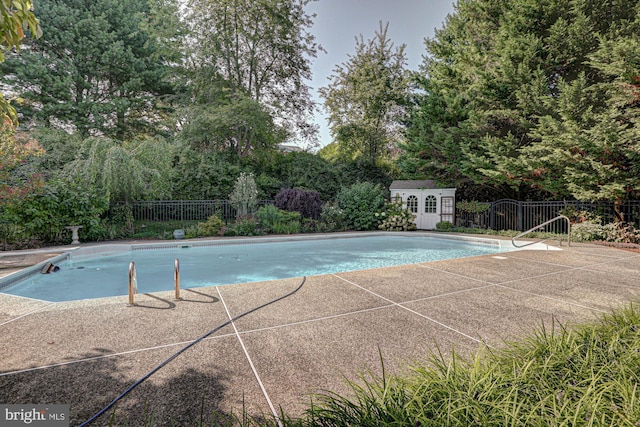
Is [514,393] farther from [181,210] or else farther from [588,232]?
[181,210]

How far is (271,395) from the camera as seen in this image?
1993 millimetres

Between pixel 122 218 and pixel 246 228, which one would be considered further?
pixel 246 228

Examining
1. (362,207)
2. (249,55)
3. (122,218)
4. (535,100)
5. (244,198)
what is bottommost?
(122,218)

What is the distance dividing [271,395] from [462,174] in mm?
14046

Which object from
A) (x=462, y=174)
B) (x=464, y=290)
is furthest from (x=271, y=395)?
(x=462, y=174)

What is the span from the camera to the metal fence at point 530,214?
32.5 ft

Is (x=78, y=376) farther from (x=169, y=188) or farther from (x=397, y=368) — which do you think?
(x=169, y=188)

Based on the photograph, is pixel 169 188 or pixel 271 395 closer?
pixel 271 395

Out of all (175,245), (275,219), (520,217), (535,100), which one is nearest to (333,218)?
(275,219)

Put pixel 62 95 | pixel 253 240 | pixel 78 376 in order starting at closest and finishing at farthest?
pixel 78 376
pixel 253 240
pixel 62 95

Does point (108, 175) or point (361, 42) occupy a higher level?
point (361, 42)

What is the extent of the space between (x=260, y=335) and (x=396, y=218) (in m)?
11.9

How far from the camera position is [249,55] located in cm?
1742

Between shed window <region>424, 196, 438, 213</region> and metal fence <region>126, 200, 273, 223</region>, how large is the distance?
760 cm
